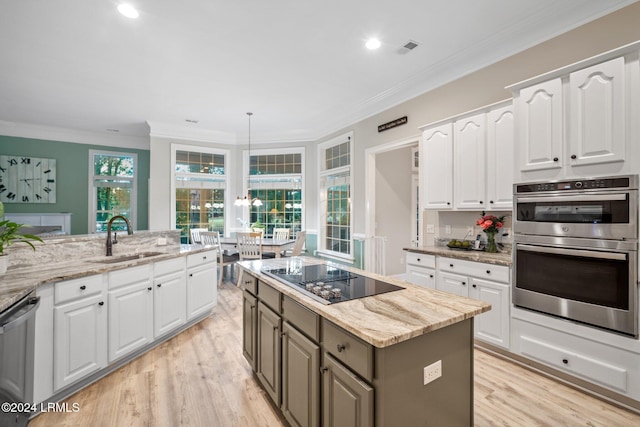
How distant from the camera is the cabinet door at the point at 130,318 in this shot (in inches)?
95.5

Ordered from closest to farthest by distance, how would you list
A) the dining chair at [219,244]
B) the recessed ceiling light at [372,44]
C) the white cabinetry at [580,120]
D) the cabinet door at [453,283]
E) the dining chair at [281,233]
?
the white cabinetry at [580,120], the cabinet door at [453,283], the recessed ceiling light at [372,44], the dining chair at [219,244], the dining chair at [281,233]

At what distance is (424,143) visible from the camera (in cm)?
354

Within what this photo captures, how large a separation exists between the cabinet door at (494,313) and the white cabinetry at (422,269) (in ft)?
1.42

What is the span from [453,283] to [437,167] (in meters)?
1.30

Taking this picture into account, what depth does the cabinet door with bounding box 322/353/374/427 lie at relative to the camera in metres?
1.14

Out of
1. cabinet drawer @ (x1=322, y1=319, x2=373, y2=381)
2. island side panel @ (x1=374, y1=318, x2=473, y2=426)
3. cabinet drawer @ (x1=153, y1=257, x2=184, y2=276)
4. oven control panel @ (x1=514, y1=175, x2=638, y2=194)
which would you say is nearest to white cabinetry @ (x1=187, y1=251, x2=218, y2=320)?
cabinet drawer @ (x1=153, y1=257, x2=184, y2=276)

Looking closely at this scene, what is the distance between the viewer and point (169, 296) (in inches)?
119

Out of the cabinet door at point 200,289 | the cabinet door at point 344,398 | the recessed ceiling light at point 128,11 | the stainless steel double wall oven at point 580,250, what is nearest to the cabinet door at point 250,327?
the cabinet door at point 344,398

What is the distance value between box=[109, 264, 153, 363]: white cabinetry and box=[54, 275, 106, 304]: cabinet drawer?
0.10 meters

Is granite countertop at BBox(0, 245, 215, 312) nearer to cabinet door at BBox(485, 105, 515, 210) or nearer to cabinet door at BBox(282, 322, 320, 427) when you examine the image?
cabinet door at BBox(282, 322, 320, 427)

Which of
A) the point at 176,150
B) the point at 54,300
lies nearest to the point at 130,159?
the point at 176,150

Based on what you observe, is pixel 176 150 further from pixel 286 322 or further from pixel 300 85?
pixel 286 322

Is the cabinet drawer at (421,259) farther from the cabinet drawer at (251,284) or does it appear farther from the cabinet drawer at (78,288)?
the cabinet drawer at (78,288)

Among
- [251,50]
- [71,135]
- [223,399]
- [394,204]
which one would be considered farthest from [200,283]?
[71,135]
